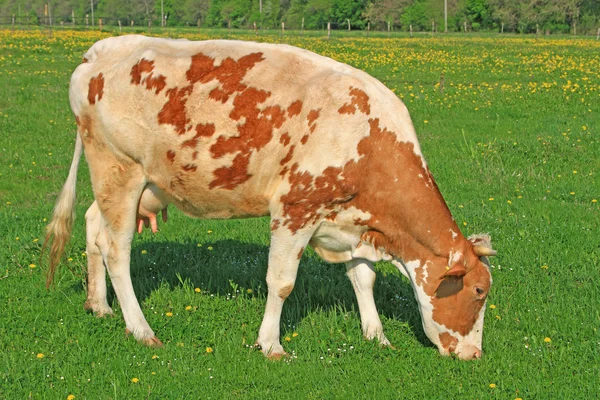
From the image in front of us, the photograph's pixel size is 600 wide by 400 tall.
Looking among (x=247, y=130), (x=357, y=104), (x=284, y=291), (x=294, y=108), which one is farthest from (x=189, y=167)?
(x=357, y=104)

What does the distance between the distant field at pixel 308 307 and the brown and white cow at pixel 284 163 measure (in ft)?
1.12

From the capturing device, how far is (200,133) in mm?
6227

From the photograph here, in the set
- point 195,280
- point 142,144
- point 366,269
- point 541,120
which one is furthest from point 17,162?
point 541,120

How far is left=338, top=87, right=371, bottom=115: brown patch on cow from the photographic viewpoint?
6000mm

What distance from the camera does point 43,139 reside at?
47.8ft

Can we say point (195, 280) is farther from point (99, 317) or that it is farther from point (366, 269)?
point (366, 269)

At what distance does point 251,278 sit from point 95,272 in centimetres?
164

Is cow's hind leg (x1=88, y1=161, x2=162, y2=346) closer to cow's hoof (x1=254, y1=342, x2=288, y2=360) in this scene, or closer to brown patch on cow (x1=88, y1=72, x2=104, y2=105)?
brown patch on cow (x1=88, y1=72, x2=104, y2=105)

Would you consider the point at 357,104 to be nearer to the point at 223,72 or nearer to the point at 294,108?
the point at 294,108

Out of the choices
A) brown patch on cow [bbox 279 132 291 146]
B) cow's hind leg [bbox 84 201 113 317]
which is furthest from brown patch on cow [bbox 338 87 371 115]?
cow's hind leg [bbox 84 201 113 317]

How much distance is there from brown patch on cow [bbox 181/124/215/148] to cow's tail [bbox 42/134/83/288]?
1.51 m

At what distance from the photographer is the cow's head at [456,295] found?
19.7 feet

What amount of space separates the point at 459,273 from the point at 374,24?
4266 inches

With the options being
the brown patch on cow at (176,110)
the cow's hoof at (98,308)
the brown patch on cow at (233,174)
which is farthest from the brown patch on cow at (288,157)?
the cow's hoof at (98,308)
